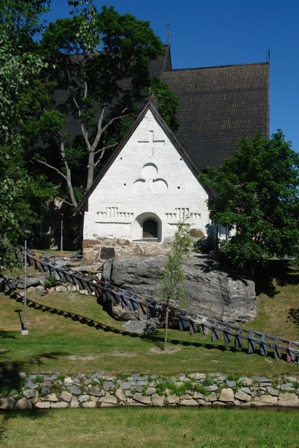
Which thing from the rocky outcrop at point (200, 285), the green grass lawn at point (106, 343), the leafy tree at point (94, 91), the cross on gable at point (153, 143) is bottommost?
the green grass lawn at point (106, 343)

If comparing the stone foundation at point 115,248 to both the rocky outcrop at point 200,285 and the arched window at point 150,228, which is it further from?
the rocky outcrop at point 200,285

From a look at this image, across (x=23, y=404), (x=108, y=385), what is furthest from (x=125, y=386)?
(x=23, y=404)

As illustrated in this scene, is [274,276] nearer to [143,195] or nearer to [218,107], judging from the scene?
[143,195]

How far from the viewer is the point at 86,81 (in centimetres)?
2880

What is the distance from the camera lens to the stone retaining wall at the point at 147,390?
494 inches

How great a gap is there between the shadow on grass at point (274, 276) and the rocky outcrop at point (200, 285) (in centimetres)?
154

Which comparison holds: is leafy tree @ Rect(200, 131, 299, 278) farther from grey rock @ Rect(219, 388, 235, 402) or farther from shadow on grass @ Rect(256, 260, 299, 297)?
grey rock @ Rect(219, 388, 235, 402)

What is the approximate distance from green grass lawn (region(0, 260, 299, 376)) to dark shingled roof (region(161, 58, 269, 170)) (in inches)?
412

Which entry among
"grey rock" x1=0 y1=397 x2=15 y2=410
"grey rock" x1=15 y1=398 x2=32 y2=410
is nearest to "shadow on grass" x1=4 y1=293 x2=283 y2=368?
"grey rock" x1=15 y1=398 x2=32 y2=410

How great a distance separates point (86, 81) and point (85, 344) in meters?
17.3

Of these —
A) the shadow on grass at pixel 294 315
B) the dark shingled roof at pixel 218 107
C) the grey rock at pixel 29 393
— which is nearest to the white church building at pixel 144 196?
the shadow on grass at pixel 294 315

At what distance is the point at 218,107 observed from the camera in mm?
32219

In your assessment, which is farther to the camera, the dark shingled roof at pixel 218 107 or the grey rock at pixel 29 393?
the dark shingled roof at pixel 218 107

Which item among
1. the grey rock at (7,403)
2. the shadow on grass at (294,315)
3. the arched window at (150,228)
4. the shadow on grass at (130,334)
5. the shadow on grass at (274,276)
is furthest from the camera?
the arched window at (150,228)
